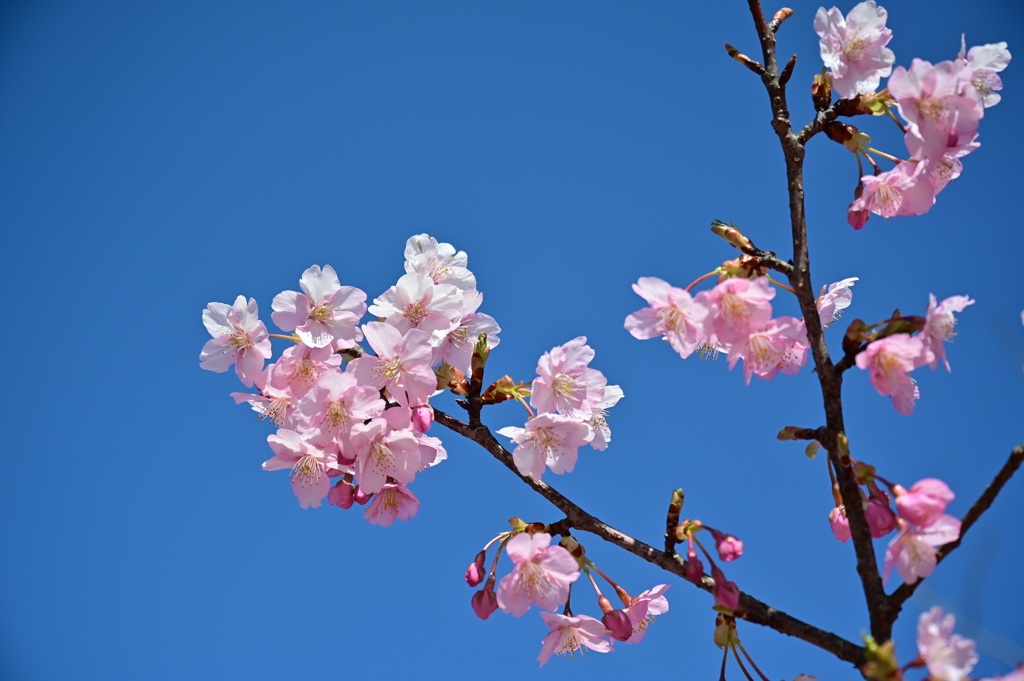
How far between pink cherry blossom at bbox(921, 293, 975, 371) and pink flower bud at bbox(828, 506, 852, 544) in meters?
0.55

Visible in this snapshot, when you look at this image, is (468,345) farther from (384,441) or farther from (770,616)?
(770,616)

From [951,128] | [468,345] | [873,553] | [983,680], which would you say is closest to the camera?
[983,680]

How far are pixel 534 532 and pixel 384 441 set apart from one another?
48cm

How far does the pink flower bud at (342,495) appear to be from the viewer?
2178 mm

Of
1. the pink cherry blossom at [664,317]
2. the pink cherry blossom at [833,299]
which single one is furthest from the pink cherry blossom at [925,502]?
the pink cherry blossom at [833,299]

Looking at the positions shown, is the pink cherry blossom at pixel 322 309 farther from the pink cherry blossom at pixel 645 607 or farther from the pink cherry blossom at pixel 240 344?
the pink cherry blossom at pixel 645 607

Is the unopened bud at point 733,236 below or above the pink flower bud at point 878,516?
above

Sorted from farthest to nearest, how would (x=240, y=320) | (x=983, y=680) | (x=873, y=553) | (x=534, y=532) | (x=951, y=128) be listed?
(x=240, y=320), (x=534, y=532), (x=951, y=128), (x=873, y=553), (x=983, y=680)

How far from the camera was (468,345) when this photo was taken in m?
2.21

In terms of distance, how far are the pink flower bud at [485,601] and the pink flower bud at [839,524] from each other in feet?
3.10

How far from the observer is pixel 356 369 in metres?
2.09

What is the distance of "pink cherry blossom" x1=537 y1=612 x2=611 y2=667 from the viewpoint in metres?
2.02

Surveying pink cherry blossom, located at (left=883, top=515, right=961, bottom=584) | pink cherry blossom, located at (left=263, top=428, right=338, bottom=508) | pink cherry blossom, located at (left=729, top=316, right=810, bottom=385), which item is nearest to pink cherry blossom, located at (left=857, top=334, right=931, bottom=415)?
pink cherry blossom, located at (left=729, top=316, right=810, bottom=385)

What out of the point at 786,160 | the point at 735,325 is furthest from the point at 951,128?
the point at 735,325
